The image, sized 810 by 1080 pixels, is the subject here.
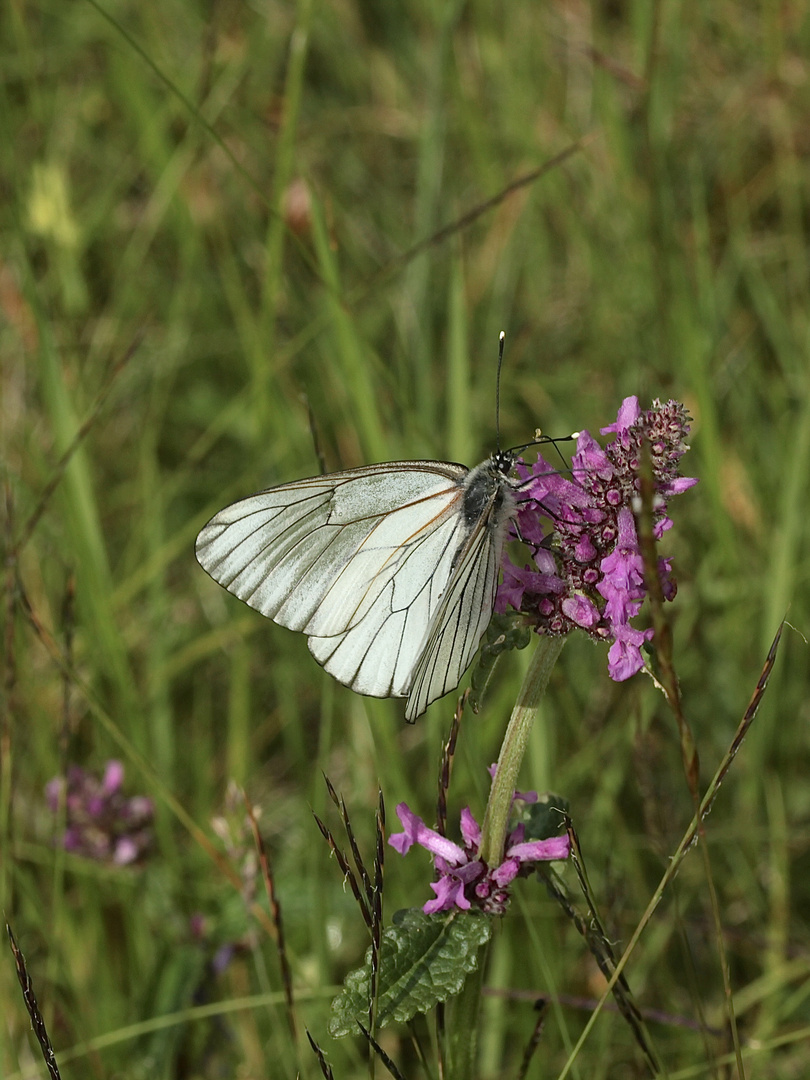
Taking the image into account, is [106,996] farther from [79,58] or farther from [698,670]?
[79,58]

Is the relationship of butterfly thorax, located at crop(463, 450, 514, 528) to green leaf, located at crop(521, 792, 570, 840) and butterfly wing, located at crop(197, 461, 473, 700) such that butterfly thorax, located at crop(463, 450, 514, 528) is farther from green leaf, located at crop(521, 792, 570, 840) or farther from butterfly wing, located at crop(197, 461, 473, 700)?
green leaf, located at crop(521, 792, 570, 840)

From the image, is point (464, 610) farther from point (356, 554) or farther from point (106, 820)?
point (106, 820)

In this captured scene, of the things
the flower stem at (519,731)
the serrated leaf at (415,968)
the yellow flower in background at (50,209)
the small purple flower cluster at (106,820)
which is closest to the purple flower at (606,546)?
the flower stem at (519,731)

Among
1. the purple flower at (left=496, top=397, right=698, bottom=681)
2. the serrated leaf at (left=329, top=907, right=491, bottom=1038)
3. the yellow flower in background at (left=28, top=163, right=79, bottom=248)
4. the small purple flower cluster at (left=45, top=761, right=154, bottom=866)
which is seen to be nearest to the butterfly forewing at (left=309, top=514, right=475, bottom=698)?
the purple flower at (left=496, top=397, right=698, bottom=681)

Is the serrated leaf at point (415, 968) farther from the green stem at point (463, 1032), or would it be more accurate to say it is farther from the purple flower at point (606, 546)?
the purple flower at point (606, 546)

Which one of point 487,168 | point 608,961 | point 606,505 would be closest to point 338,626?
point 606,505

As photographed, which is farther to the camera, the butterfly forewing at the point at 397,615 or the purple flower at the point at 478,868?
the butterfly forewing at the point at 397,615

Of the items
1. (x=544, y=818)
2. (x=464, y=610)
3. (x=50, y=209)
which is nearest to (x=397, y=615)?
(x=464, y=610)
